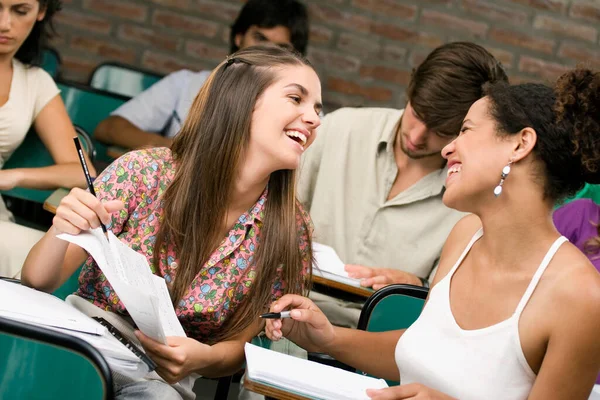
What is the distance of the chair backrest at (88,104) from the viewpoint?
11.5ft

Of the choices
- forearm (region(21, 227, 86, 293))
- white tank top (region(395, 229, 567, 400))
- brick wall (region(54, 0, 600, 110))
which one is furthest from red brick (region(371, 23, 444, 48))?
forearm (region(21, 227, 86, 293))

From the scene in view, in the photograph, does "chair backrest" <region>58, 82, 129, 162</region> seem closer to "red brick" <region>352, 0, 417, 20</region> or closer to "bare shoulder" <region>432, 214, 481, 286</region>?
"red brick" <region>352, 0, 417, 20</region>

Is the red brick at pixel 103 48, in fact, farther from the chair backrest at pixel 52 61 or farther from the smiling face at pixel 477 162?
the smiling face at pixel 477 162

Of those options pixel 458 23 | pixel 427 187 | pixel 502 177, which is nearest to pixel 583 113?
pixel 502 177

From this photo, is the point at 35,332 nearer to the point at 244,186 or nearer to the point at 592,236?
the point at 244,186

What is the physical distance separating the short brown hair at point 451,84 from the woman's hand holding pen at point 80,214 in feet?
3.96

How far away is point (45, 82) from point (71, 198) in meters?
1.48

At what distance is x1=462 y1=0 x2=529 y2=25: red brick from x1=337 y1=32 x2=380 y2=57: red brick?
456mm

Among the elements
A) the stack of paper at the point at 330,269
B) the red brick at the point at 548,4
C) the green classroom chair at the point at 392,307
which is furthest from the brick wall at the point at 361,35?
the green classroom chair at the point at 392,307

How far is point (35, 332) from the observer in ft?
4.22

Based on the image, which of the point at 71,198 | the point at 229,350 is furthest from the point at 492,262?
the point at 71,198

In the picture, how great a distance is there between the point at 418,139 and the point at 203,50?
80.5 inches

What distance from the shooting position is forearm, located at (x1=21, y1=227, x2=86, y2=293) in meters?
1.66

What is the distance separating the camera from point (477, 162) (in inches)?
65.7
